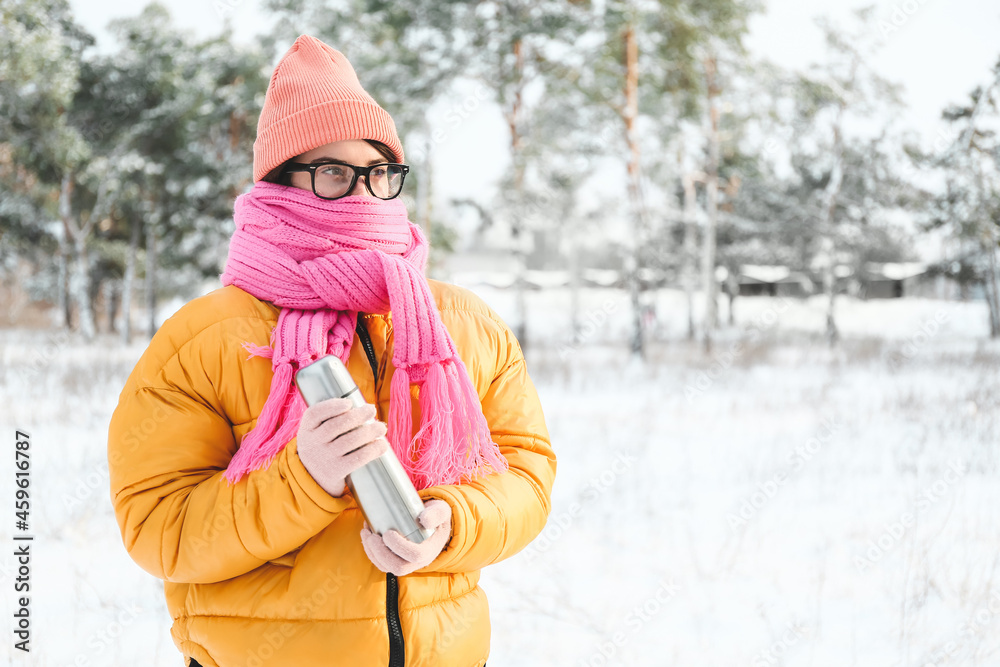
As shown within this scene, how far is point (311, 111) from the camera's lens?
4.78ft

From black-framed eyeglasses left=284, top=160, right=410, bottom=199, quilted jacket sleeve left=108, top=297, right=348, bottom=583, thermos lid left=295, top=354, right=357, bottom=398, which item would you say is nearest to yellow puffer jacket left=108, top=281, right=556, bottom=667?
quilted jacket sleeve left=108, top=297, right=348, bottom=583

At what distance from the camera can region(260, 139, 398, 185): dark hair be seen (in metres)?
1.52

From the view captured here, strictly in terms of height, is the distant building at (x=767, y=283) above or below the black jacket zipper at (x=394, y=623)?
above

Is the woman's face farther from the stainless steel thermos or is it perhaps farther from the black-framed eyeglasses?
the stainless steel thermos

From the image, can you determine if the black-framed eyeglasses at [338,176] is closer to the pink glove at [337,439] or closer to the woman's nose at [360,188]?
the woman's nose at [360,188]

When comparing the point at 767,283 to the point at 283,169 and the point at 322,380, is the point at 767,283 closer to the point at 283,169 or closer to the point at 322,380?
the point at 283,169

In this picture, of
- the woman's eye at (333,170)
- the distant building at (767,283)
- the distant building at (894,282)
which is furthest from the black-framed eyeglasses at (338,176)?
the distant building at (894,282)

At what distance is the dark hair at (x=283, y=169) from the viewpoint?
1.52m

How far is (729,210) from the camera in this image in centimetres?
2425

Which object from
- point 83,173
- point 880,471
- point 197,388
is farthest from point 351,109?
point 83,173

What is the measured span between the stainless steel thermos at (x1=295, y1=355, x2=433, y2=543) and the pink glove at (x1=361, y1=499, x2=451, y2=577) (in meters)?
0.01

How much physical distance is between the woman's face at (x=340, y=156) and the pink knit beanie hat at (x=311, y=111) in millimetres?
31

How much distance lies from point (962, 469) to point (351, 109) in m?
6.59

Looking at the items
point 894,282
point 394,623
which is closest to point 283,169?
point 394,623
